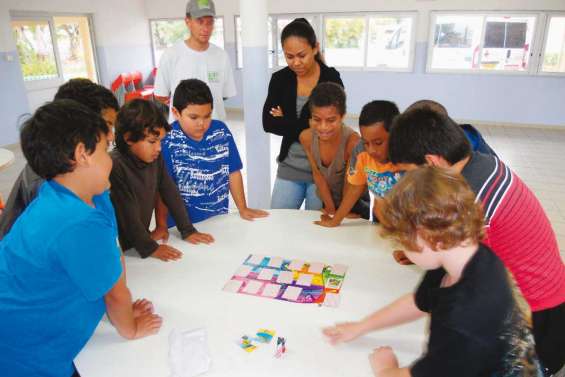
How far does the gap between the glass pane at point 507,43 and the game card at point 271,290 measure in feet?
24.3

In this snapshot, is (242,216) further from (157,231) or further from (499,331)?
(499,331)

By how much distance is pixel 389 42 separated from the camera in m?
7.77

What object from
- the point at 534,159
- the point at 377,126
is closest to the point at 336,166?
the point at 377,126

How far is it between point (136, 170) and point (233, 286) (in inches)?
24.7

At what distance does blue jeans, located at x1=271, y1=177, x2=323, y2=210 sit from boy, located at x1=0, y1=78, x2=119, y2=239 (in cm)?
100

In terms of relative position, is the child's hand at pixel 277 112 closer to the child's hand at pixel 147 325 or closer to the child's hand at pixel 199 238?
the child's hand at pixel 199 238

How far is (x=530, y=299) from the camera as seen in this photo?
126 centimetres

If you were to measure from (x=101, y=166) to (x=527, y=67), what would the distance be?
25.7 ft

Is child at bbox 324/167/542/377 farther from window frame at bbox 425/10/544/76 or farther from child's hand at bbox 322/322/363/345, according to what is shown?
window frame at bbox 425/10/544/76

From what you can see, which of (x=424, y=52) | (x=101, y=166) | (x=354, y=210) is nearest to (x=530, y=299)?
(x=354, y=210)

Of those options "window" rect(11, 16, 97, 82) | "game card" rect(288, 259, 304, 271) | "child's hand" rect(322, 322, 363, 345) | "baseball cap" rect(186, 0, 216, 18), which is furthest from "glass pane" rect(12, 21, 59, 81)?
"child's hand" rect(322, 322, 363, 345)

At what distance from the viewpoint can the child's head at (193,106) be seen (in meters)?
1.88

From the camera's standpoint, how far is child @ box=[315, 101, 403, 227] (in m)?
1.66

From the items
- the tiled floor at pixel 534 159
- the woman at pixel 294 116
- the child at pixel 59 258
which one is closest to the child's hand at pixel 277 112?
the woman at pixel 294 116
